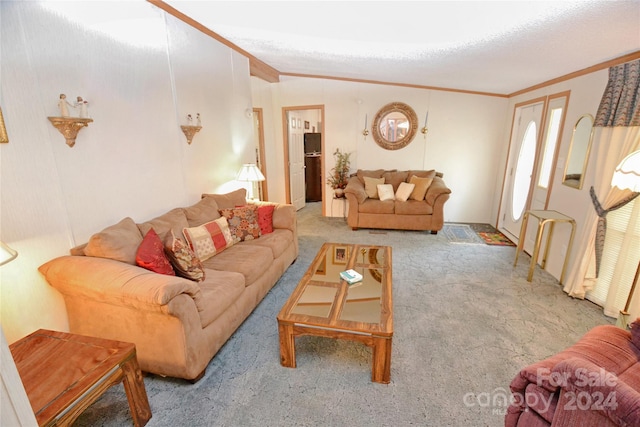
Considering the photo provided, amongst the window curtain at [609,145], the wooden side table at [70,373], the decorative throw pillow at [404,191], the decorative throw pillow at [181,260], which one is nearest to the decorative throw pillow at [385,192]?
the decorative throw pillow at [404,191]

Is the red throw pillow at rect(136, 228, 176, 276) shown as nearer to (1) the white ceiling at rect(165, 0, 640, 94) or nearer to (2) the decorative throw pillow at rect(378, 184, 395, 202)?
(1) the white ceiling at rect(165, 0, 640, 94)

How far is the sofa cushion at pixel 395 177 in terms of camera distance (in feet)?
16.2

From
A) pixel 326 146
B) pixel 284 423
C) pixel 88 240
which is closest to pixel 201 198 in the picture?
pixel 88 240

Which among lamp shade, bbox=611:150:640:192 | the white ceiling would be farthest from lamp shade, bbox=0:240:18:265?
lamp shade, bbox=611:150:640:192

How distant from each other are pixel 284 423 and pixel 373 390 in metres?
0.55

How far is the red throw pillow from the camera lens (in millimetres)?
→ 1940

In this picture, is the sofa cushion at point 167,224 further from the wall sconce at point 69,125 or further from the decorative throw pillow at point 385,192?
the decorative throw pillow at point 385,192

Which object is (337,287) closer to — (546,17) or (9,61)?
(546,17)

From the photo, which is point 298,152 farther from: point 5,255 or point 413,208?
point 5,255

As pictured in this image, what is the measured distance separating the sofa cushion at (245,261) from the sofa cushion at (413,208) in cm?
245

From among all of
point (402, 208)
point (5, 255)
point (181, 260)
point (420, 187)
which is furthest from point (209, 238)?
point (420, 187)

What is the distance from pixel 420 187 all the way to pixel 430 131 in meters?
1.11

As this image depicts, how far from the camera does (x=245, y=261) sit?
251 centimetres

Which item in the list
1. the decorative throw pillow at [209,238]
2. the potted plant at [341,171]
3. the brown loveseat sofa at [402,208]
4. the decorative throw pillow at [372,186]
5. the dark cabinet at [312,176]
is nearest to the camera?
the decorative throw pillow at [209,238]
